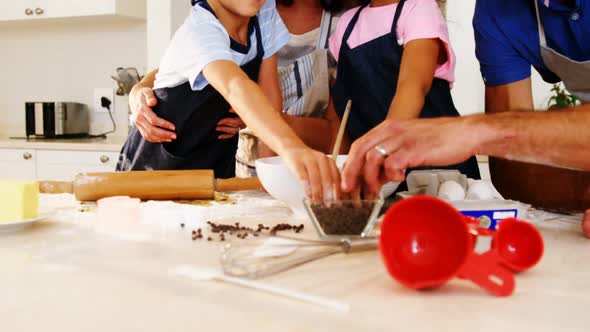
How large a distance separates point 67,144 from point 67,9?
71cm

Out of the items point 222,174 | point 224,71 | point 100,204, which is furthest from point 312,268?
point 222,174

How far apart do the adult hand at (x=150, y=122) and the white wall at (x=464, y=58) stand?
1591 mm

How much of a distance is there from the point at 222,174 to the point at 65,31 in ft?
6.62

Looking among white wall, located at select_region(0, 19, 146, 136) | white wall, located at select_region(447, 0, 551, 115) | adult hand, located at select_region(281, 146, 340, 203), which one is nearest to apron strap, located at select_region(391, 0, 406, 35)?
adult hand, located at select_region(281, 146, 340, 203)

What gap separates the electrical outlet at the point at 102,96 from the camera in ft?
10.4

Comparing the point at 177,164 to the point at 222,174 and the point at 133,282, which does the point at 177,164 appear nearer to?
the point at 222,174

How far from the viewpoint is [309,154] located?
83cm

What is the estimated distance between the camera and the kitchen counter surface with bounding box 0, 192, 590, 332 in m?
0.47

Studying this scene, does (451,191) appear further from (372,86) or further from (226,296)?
(372,86)

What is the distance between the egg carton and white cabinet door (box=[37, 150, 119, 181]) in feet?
6.35

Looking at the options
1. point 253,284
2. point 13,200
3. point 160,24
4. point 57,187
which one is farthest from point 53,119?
point 253,284

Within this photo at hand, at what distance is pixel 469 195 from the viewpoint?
91 centimetres

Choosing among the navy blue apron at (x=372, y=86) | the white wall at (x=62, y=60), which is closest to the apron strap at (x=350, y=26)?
the navy blue apron at (x=372, y=86)

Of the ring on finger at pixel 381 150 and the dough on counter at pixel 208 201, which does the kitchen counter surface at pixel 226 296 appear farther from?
the dough on counter at pixel 208 201
